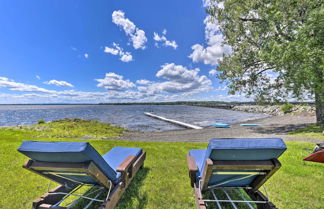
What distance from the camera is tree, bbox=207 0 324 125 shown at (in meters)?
6.26

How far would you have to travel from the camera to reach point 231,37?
36.5 ft

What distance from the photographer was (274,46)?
25.1ft

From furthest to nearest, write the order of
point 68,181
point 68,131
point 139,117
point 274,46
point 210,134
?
point 139,117, point 68,131, point 210,134, point 274,46, point 68,181

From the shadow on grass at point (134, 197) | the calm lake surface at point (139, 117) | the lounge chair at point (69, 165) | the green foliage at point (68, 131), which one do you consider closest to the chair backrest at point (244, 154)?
the shadow on grass at point (134, 197)

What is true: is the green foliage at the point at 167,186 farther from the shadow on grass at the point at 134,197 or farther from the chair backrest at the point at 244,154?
the chair backrest at the point at 244,154

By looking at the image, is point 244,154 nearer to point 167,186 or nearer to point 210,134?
point 167,186

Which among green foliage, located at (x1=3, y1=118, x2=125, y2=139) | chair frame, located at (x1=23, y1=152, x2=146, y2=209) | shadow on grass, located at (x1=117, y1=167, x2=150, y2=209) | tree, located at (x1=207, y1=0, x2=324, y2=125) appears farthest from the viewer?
green foliage, located at (x1=3, y1=118, x2=125, y2=139)

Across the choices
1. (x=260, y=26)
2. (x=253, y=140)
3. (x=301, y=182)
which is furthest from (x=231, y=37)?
(x=253, y=140)

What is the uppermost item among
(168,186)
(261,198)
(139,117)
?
(261,198)

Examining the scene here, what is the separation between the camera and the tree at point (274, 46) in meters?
6.26

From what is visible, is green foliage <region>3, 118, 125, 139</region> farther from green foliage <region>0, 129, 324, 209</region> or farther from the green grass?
the green grass

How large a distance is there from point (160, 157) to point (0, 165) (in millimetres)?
4521

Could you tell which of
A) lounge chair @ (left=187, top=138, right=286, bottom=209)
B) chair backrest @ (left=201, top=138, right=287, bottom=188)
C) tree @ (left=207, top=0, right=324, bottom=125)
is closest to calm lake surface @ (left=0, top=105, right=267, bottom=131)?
tree @ (left=207, top=0, right=324, bottom=125)

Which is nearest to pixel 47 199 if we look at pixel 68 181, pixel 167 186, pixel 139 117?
pixel 68 181
